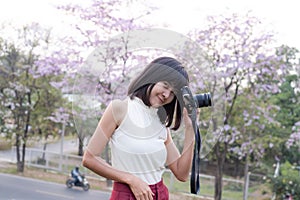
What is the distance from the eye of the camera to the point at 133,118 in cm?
53

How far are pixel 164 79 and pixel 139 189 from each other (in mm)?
133

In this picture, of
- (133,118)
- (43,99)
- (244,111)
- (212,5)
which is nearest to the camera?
(133,118)

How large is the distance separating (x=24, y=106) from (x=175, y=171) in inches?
115

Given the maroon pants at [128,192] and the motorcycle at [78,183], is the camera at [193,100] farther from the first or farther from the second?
the motorcycle at [78,183]

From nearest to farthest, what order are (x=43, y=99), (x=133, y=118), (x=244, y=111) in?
1. (x=133, y=118)
2. (x=244, y=111)
3. (x=43, y=99)

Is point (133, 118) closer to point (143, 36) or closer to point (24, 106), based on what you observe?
point (143, 36)

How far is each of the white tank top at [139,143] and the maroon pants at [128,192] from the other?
0.02 m

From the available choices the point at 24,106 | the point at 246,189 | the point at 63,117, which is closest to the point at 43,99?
the point at 24,106

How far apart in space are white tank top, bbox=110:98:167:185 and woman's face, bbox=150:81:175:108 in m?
0.01

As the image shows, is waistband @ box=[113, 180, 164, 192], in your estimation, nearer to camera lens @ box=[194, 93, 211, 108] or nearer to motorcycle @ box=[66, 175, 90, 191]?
camera lens @ box=[194, 93, 211, 108]

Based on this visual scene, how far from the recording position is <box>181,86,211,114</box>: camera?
20.8 inches

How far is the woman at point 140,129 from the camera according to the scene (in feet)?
1.73

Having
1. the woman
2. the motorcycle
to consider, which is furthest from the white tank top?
the motorcycle

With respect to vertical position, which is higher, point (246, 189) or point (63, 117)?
point (63, 117)
